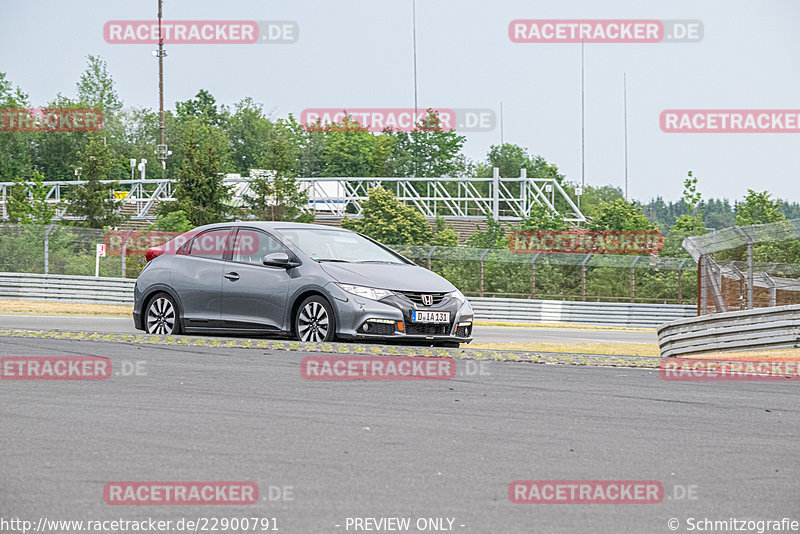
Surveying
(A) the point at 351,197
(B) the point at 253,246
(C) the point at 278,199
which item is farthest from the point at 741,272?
(A) the point at 351,197

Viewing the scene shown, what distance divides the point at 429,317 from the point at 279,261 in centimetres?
177

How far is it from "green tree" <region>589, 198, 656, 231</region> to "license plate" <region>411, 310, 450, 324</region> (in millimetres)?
49576

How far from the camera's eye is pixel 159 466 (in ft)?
18.4

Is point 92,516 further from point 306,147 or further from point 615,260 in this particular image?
point 306,147

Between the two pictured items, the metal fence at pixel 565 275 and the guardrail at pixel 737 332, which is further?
the metal fence at pixel 565 275

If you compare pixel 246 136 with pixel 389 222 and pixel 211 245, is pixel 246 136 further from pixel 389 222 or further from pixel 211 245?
pixel 211 245

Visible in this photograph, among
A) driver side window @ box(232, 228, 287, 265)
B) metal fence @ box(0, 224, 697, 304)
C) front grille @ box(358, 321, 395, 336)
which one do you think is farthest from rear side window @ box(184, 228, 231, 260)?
metal fence @ box(0, 224, 697, 304)

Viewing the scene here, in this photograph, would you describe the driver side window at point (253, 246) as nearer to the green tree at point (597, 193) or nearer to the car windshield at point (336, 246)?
the car windshield at point (336, 246)

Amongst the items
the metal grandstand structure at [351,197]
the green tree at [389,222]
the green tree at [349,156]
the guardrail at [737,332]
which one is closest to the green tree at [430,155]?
the green tree at [349,156]

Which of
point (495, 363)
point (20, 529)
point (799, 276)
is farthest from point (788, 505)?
point (799, 276)

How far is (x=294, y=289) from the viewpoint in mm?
11719

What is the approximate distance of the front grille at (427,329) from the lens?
11406 mm

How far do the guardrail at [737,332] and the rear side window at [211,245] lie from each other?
6.77 m

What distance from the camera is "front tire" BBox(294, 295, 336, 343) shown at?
37.5 ft
